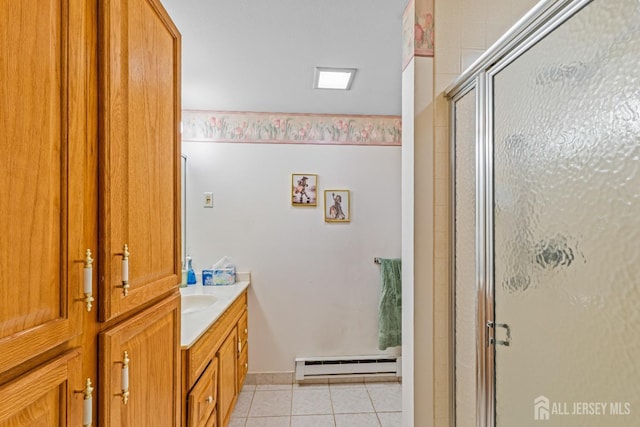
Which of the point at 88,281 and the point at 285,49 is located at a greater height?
the point at 285,49

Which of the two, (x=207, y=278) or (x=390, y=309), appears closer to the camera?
(x=207, y=278)

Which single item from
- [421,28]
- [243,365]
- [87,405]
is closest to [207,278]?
[243,365]

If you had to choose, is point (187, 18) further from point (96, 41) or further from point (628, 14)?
point (628, 14)

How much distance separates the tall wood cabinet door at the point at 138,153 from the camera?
72cm

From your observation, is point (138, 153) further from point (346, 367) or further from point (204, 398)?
point (346, 367)

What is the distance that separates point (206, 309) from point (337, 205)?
1417mm

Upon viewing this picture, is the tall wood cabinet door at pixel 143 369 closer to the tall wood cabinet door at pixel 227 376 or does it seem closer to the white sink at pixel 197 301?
the tall wood cabinet door at pixel 227 376

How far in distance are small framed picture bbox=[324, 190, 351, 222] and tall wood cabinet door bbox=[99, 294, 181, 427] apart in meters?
1.89

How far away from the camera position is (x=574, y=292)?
84 centimetres

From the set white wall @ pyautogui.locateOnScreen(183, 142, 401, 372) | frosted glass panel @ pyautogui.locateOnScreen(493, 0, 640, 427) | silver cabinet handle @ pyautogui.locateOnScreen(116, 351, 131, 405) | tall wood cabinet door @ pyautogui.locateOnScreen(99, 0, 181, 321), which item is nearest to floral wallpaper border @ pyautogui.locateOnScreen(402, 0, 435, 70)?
frosted glass panel @ pyautogui.locateOnScreen(493, 0, 640, 427)

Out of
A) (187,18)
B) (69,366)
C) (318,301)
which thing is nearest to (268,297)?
(318,301)

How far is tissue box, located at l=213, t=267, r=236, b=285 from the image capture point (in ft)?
8.86

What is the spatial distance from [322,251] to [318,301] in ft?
1.40

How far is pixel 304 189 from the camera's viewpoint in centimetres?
292
